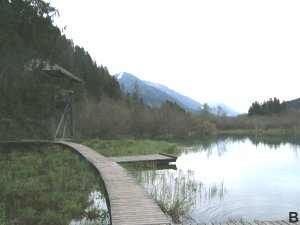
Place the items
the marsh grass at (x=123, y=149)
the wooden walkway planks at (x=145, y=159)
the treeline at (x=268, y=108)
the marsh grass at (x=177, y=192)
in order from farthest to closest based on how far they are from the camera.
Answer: the treeline at (x=268, y=108), the marsh grass at (x=123, y=149), the wooden walkway planks at (x=145, y=159), the marsh grass at (x=177, y=192)

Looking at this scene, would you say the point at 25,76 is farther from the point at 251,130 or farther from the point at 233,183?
the point at 251,130

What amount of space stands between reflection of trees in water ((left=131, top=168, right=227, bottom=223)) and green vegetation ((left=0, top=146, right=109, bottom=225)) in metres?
1.52

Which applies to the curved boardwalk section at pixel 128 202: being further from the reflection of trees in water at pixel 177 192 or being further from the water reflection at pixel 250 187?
the water reflection at pixel 250 187

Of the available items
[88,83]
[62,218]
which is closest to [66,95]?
[62,218]

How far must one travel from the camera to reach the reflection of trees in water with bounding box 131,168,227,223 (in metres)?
9.67

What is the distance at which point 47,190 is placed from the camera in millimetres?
11195

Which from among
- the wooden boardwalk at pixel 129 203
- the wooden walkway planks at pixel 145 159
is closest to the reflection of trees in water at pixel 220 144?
the wooden walkway planks at pixel 145 159

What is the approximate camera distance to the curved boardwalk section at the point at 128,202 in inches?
294

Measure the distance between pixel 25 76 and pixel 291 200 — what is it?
822 centimetres

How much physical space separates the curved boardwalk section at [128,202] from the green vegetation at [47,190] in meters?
0.40

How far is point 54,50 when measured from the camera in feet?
39.7

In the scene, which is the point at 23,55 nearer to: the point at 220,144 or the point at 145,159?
the point at 145,159

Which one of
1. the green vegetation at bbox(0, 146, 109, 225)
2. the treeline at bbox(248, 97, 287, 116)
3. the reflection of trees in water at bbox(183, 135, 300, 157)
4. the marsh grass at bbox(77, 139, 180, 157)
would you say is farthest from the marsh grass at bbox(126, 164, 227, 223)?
the treeline at bbox(248, 97, 287, 116)

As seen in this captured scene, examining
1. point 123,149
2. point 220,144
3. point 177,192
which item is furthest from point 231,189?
point 220,144
